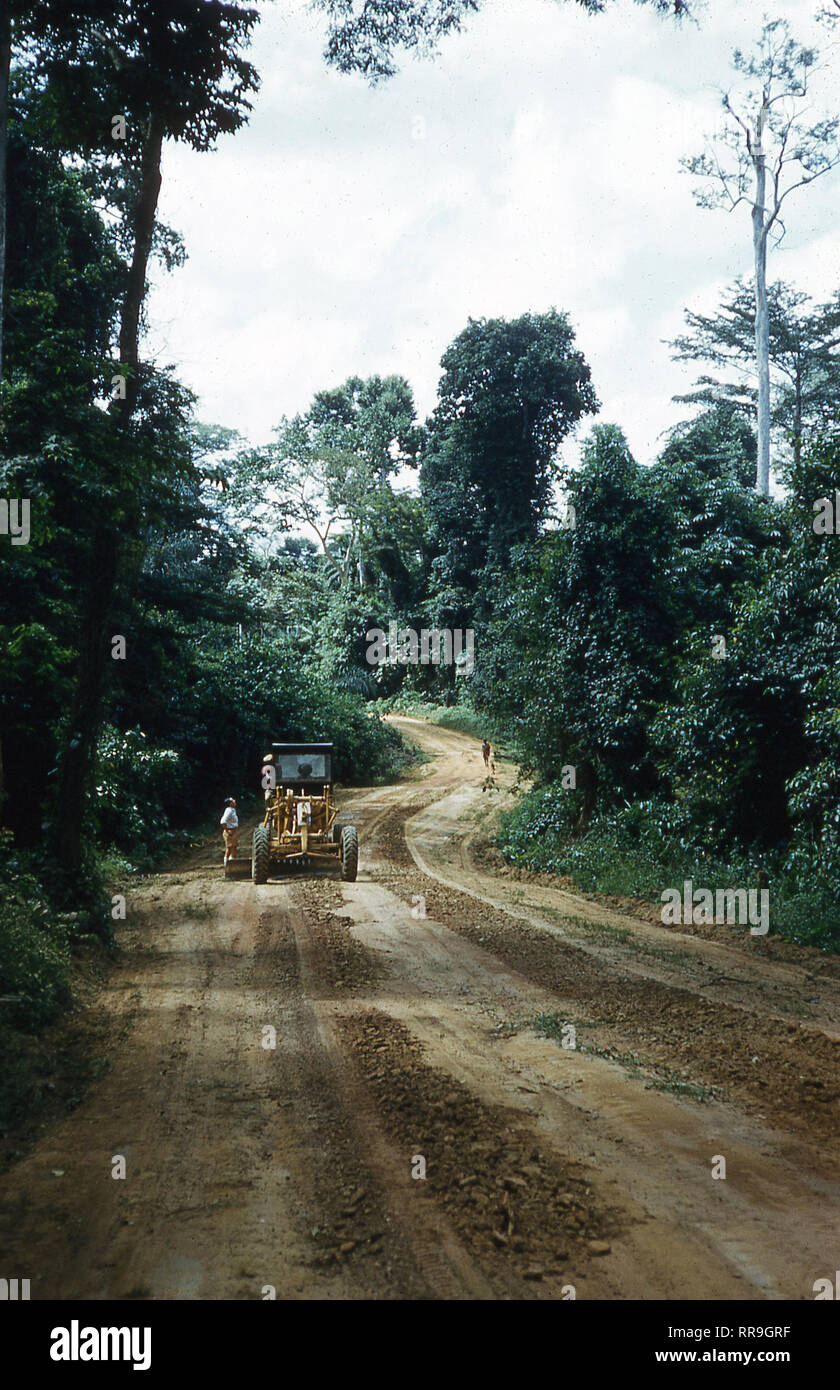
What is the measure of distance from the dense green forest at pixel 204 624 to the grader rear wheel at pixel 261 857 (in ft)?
8.82

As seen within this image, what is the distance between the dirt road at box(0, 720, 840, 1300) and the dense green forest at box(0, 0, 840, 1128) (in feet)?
6.50

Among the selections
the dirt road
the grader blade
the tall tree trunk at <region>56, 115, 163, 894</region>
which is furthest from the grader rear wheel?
the dirt road

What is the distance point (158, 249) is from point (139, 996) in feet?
63.3


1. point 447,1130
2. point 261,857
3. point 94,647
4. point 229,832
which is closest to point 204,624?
point 229,832

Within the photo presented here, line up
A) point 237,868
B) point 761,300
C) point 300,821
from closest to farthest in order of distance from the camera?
point 300,821 < point 237,868 < point 761,300

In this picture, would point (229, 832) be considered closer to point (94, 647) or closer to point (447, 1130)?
point (94, 647)

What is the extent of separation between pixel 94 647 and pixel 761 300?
26.0 m

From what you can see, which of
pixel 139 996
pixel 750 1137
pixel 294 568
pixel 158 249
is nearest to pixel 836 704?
pixel 750 1137

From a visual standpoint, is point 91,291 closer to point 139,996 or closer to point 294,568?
point 139,996

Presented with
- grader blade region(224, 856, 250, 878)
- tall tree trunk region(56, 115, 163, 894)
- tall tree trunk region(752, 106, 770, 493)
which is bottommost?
grader blade region(224, 856, 250, 878)

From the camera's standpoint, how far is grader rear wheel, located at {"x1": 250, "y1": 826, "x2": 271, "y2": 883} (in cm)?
1515

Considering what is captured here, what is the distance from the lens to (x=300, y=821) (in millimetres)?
15617

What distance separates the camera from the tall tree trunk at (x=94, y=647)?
11.0m

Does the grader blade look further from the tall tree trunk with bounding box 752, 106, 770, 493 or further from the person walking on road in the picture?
the tall tree trunk with bounding box 752, 106, 770, 493
